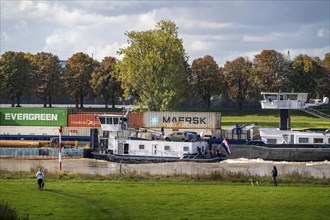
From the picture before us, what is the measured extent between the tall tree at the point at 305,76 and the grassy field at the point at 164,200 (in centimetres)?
8000

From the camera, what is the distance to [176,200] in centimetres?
3108

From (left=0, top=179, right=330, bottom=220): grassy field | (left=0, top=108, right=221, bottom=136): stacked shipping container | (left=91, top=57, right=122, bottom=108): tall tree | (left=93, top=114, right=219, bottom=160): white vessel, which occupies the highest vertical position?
(left=91, top=57, right=122, bottom=108): tall tree

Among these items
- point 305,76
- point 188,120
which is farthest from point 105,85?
point 188,120

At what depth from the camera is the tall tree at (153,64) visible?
271 feet

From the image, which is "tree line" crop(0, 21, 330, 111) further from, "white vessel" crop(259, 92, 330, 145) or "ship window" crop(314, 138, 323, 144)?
"ship window" crop(314, 138, 323, 144)

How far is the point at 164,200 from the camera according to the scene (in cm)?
3098

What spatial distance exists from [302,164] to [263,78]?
58.2 meters

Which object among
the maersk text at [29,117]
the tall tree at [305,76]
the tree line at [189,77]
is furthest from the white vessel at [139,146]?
the tall tree at [305,76]

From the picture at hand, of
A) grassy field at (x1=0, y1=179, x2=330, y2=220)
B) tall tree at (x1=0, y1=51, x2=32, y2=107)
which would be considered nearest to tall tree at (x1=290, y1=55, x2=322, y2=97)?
tall tree at (x1=0, y1=51, x2=32, y2=107)

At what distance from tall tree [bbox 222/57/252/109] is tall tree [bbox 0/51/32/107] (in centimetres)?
4108

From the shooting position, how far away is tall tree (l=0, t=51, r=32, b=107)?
351 feet

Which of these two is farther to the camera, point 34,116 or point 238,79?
point 238,79

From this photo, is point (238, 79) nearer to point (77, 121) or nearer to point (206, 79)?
point (206, 79)

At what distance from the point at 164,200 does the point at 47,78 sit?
8488 cm
